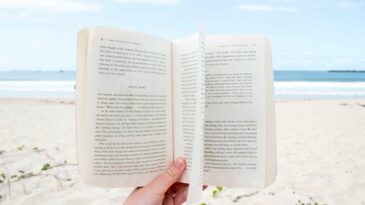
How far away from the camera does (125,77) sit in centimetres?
139

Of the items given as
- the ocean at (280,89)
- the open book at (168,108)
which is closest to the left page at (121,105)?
the open book at (168,108)

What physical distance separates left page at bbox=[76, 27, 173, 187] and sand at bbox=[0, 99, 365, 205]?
193 centimetres

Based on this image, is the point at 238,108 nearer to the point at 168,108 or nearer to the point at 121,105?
the point at 168,108

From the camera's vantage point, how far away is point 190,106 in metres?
1.40

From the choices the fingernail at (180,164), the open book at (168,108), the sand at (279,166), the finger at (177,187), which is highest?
the open book at (168,108)

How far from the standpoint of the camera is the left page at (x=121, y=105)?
1373mm

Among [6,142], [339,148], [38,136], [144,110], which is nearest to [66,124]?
[38,136]

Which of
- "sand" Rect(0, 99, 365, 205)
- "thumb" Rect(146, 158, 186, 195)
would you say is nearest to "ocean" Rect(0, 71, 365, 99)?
"sand" Rect(0, 99, 365, 205)

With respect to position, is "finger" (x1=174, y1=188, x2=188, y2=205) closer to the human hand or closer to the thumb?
the human hand

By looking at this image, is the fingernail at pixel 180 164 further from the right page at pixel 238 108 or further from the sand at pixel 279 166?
the sand at pixel 279 166

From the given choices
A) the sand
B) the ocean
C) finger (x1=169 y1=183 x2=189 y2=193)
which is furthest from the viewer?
the ocean

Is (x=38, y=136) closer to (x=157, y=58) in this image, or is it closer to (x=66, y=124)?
(x=66, y=124)

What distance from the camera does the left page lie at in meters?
1.37

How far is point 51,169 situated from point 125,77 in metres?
3.09
